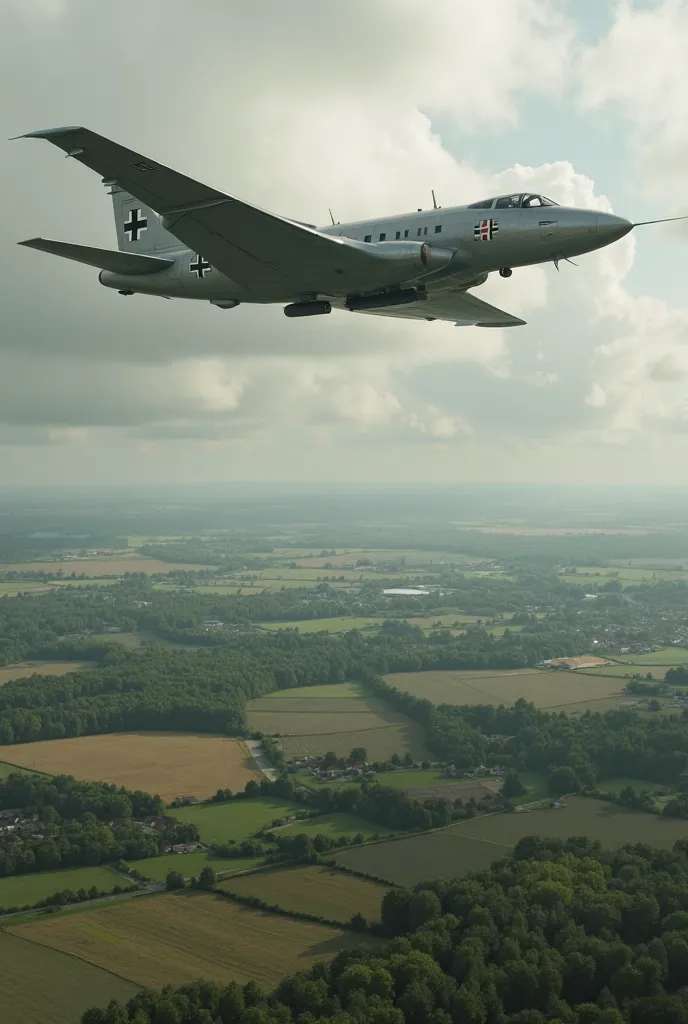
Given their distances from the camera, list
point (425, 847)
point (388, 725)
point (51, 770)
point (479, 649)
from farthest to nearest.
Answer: point (479, 649)
point (388, 725)
point (51, 770)
point (425, 847)

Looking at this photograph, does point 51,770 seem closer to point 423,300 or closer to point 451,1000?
point 451,1000

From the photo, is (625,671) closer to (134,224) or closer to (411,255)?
(134,224)

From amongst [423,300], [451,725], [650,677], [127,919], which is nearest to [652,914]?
[127,919]

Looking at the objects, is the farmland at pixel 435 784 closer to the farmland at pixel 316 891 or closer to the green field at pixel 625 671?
the farmland at pixel 316 891

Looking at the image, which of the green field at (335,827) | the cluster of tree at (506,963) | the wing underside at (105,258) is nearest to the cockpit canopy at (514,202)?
the wing underside at (105,258)

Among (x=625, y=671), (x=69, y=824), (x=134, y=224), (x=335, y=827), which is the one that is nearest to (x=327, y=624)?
(x=625, y=671)
